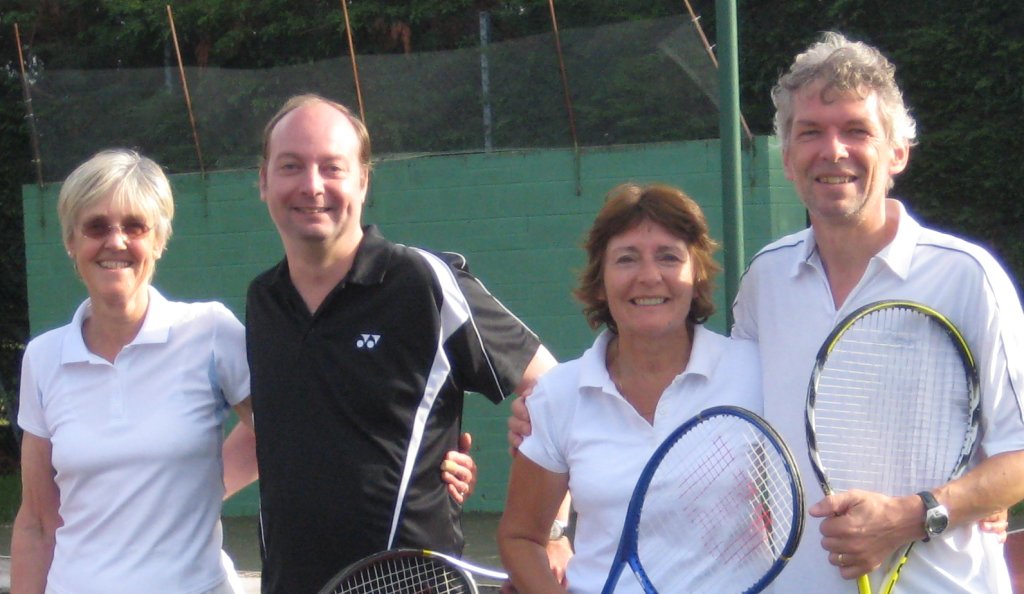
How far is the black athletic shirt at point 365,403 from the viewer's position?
9.75ft

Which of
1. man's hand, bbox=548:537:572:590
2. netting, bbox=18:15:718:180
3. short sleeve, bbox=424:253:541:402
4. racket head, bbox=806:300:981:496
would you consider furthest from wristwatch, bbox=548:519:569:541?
netting, bbox=18:15:718:180

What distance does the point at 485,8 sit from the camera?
13.4 metres

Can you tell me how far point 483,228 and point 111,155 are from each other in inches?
216

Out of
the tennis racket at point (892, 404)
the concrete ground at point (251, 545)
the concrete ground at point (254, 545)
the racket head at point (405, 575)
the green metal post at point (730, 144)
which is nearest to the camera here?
the tennis racket at point (892, 404)

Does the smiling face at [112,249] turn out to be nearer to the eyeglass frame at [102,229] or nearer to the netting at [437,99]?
the eyeglass frame at [102,229]

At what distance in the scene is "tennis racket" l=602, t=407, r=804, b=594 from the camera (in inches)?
102

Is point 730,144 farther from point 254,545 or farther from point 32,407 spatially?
point 254,545

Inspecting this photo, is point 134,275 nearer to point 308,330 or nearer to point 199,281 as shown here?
point 308,330

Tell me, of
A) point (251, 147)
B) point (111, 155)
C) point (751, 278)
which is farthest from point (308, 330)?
point (251, 147)

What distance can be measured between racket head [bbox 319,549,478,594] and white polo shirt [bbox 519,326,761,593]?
272 mm

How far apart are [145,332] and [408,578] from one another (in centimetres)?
88

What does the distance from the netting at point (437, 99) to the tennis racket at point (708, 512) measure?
564 centimetres

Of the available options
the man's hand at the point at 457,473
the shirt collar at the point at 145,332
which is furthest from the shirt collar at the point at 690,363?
the shirt collar at the point at 145,332

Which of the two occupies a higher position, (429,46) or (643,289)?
(429,46)
